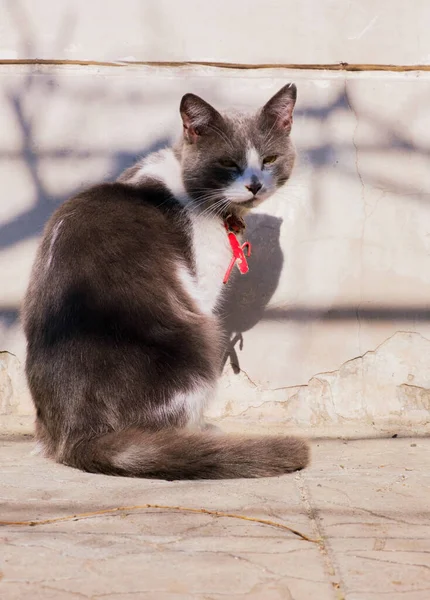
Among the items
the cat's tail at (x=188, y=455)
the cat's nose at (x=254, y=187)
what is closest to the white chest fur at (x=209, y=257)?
the cat's nose at (x=254, y=187)

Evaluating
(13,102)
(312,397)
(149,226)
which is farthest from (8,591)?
(13,102)

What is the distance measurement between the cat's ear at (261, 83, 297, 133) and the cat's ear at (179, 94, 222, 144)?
0.77 feet

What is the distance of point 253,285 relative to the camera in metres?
3.83

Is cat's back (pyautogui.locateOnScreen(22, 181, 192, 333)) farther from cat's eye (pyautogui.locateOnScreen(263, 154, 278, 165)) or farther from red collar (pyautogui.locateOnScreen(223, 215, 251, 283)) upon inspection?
cat's eye (pyautogui.locateOnScreen(263, 154, 278, 165))

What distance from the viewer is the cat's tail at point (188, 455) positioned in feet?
8.57

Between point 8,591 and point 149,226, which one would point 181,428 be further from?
point 8,591

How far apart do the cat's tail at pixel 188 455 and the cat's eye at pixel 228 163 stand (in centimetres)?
116

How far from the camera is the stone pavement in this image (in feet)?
5.70

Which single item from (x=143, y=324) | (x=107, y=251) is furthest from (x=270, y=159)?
(x=143, y=324)

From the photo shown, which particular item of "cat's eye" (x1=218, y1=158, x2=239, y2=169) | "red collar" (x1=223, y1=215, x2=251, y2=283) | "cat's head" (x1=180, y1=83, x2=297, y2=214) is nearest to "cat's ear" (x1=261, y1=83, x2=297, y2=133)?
"cat's head" (x1=180, y1=83, x2=297, y2=214)

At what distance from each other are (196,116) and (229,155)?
0.69 ft

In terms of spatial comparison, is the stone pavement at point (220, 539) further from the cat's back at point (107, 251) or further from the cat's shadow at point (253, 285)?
the cat's shadow at point (253, 285)

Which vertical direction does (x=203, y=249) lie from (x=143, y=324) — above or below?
above

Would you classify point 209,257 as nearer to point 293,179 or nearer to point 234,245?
point 234,245
